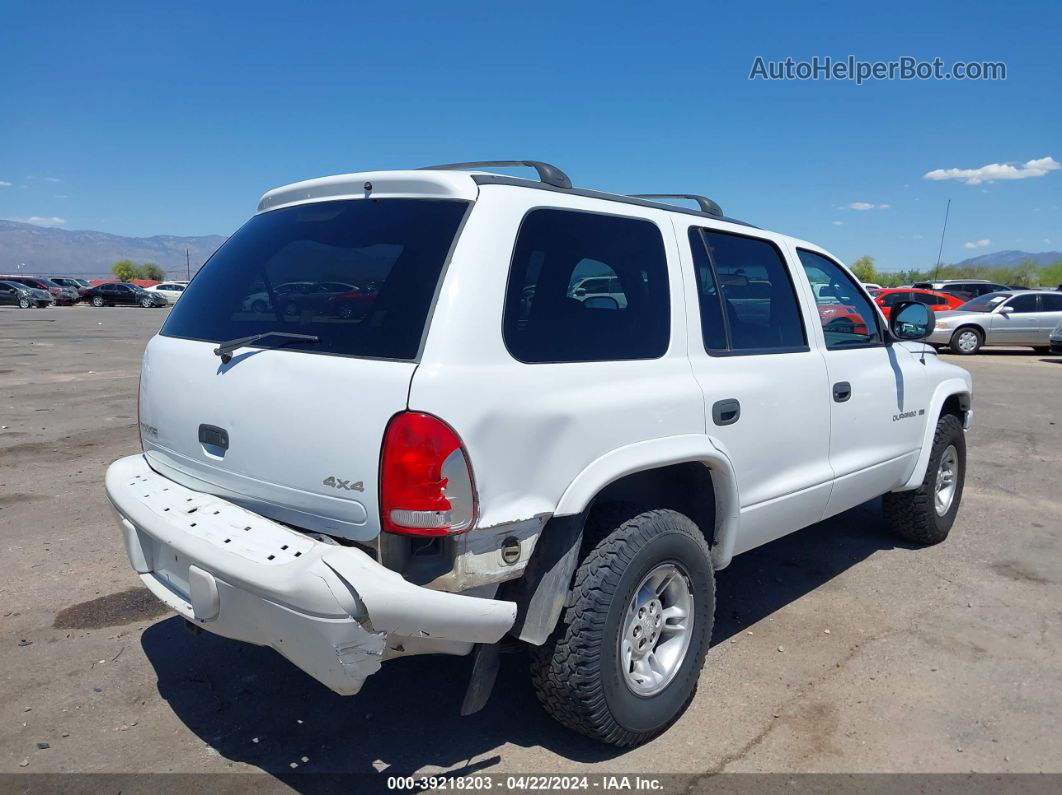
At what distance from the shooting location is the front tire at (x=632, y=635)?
271 cm

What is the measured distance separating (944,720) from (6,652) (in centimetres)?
410

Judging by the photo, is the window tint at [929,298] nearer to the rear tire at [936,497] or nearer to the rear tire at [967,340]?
the rear tire at [967,340]

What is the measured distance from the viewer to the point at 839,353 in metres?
4.10

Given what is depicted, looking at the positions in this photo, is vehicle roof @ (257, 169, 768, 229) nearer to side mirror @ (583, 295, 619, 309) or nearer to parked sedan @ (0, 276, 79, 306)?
side mirror @ (583, 295, 619, 309)

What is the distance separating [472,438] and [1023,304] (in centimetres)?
2084

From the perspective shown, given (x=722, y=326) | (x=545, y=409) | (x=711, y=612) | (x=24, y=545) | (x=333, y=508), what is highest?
(x=722, y=326)

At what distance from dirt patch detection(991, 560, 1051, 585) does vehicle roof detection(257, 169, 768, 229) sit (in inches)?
131

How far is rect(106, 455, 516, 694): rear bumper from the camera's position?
2.23 m

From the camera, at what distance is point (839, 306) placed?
4.40 m

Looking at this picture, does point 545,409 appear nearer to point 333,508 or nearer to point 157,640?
point 333,508

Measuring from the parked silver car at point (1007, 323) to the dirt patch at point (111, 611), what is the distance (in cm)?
1901

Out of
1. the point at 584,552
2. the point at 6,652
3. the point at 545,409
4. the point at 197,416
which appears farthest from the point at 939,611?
the point at 6,652

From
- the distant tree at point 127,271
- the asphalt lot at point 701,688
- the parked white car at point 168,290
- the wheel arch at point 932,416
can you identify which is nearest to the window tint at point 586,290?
the asphalt lot at point 701,688

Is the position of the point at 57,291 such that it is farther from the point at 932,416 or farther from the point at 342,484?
the point at 342,484
